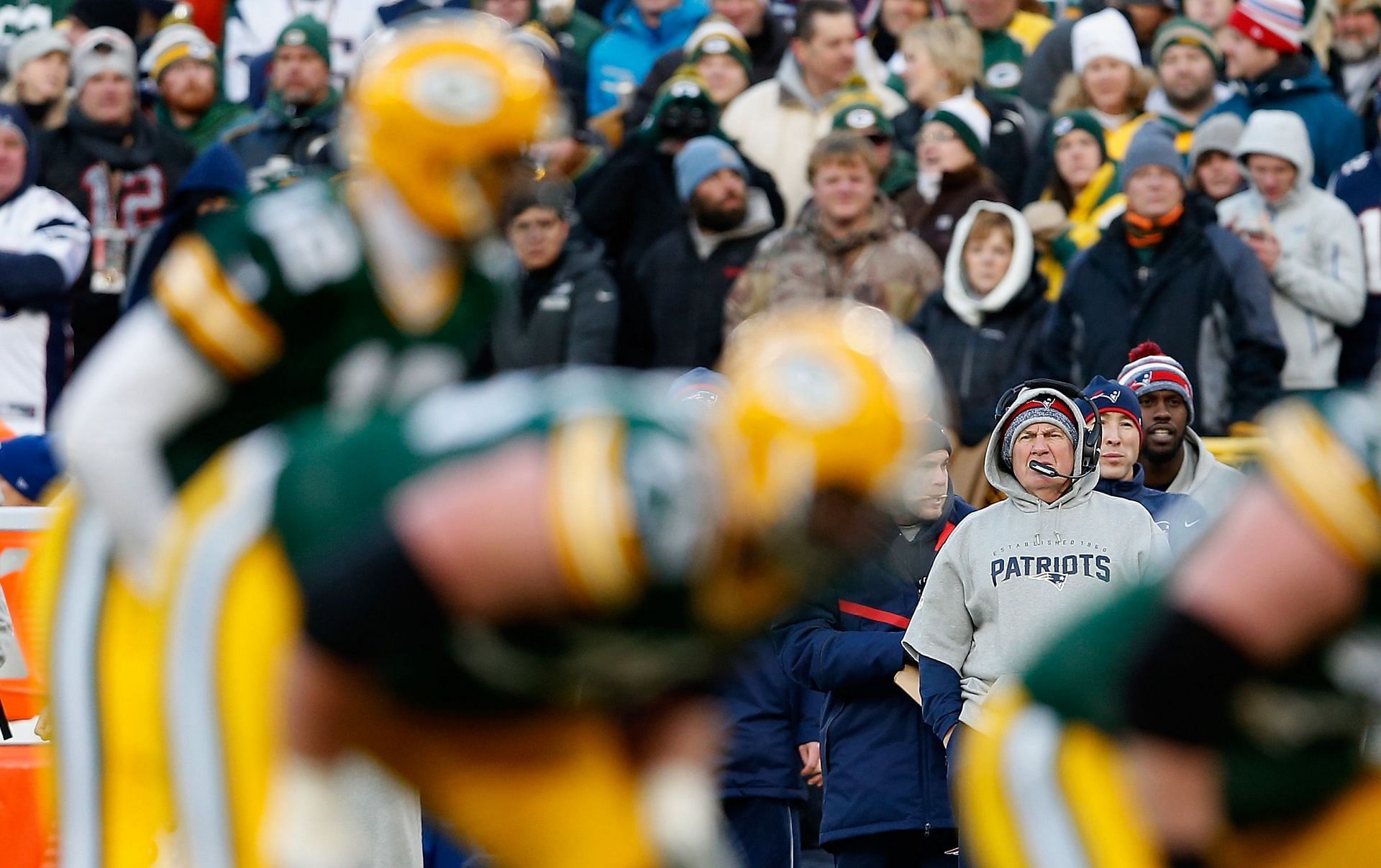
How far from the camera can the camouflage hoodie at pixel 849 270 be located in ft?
34.1

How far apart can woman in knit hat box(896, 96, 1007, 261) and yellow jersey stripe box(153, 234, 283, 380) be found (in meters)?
6.05

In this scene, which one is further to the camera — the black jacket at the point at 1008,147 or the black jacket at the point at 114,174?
the black jacket at the point at 114,174

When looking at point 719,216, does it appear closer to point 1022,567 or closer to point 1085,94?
point 1085,94

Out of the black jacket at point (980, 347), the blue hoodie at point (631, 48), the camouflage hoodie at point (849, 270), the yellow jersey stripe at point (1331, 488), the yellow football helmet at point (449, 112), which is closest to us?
the yellow jersey stripe at point (1331, 488)

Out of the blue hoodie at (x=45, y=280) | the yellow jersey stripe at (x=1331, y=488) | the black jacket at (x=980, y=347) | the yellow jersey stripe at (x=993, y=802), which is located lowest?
the blue hoodie at (x=45, y=280)

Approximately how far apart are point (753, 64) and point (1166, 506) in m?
5.74

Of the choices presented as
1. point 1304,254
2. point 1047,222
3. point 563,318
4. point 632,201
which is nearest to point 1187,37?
point 1047,222

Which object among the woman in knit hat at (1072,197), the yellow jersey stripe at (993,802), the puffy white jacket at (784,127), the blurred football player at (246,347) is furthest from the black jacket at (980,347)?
the yellow jersey stripe at (993,802)

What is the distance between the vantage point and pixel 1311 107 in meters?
11.5

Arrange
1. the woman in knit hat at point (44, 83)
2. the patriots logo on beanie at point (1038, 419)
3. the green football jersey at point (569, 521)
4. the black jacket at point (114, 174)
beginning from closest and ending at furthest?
the green football jersey at point (569, 521)
the patriots logo on beanie at point (1038, 419)
the black jacket at point (114, 174)
the woman in knit hat at point (44, 83)

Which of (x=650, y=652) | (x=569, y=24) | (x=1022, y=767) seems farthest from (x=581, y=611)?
(x=569, y=24)

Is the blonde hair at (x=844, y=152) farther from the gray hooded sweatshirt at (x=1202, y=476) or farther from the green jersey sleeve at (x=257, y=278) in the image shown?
the green jersey sleeve at (x=257, y=278)

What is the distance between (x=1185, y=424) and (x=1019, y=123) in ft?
11.2

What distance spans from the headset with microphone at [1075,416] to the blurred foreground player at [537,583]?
9.51 ft
